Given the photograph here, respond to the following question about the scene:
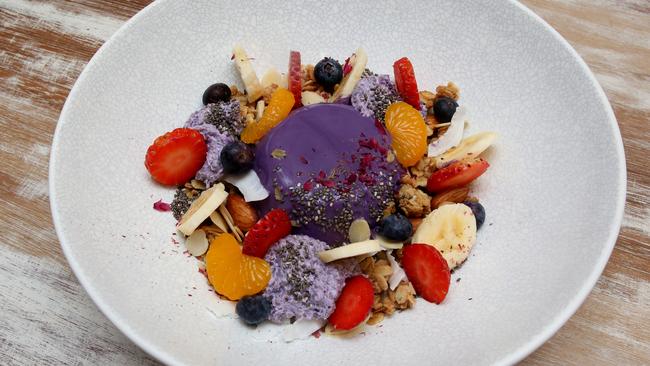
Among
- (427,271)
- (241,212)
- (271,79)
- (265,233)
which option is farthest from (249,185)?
(427,271)

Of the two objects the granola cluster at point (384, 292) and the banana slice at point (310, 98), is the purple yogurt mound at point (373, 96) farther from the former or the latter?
the granola cluster at point (384, 292)

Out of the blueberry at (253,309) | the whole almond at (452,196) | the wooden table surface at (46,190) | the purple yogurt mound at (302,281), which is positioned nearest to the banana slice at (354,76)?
the whole almond at (452,196)

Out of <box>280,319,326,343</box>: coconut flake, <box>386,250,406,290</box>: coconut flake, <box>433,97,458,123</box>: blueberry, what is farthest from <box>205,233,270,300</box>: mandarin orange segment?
<box>433,97,458,123</box>: blueberry

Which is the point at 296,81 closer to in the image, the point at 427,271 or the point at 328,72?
the point at 328,72

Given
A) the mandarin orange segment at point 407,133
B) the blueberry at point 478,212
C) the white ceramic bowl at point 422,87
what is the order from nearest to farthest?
the white ceramic bowl at point 422,87 → the blueberry at point 478,212 → the mandarin orange segment at point 407,133

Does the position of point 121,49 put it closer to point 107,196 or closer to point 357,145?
point 107,196

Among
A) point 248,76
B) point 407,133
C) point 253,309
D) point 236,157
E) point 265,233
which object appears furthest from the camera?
point 248,76

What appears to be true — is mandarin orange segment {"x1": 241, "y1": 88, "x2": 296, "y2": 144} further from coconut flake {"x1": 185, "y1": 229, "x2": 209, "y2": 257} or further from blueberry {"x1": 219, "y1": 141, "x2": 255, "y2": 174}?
coconut flake {"x1": 185, "y1": 229, "x2": 209, "y2": 257}
